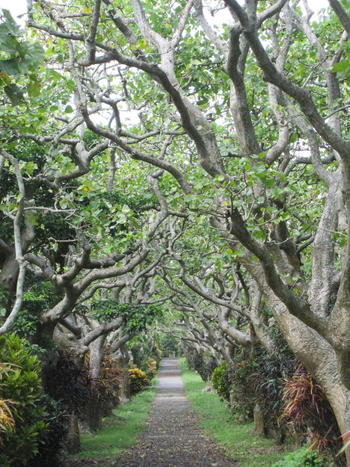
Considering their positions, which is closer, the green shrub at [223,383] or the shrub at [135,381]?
the green shrub at [223,383]

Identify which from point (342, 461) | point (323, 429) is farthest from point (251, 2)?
point (342, 461)

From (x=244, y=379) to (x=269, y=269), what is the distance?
30.9 feet

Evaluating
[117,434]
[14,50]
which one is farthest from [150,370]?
[14,50]

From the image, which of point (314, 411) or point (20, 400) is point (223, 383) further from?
point (20, 400)

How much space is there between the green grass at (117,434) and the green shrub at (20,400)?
15.0 ft

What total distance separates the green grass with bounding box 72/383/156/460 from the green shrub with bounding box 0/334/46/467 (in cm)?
456

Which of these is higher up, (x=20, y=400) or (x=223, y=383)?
(x=20, y=400)

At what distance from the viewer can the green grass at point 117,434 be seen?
12.3 metres

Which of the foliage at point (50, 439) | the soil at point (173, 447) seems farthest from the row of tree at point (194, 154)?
the soil at point (173, 447)

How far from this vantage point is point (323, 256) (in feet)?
22.2

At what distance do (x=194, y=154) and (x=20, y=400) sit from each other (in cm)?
641

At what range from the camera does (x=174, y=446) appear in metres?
13.2

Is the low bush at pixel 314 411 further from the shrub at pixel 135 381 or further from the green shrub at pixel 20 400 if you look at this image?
the shrub at pixel 135 381

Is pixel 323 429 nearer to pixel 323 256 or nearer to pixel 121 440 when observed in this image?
pixel 323 256
